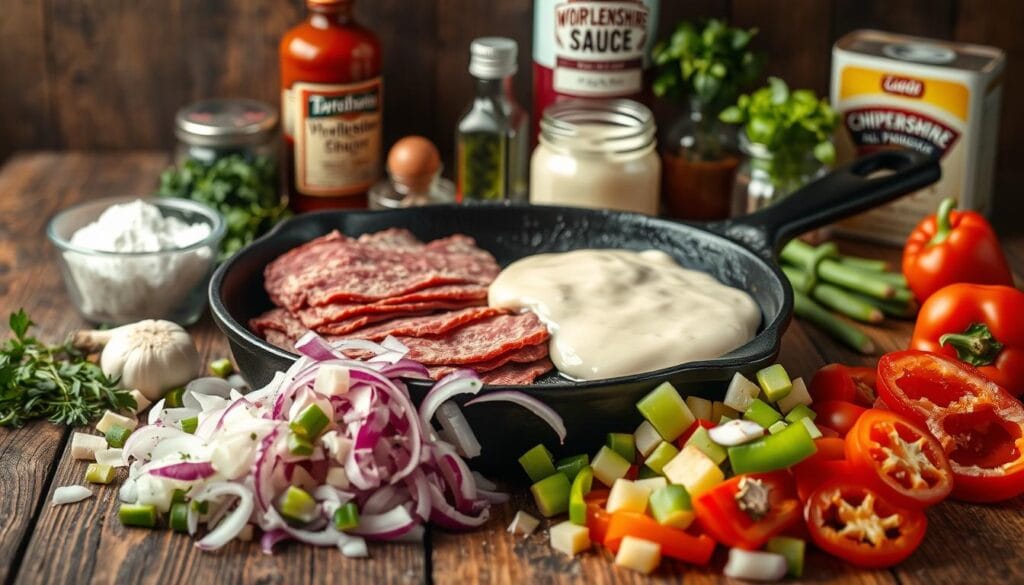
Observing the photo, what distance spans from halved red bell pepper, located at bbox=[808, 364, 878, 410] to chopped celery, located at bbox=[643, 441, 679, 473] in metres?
0.41

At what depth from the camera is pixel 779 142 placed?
120 inches

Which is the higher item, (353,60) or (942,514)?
(353,60)

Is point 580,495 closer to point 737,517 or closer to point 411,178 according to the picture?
point 737,517

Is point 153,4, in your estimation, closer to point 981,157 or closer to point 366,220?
point 366,220

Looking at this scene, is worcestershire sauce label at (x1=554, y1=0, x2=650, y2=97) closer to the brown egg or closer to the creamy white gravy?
the brown egg

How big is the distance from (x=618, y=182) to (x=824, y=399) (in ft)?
2.74

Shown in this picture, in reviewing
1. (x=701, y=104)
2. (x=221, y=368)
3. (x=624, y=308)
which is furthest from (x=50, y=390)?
(x=701, y=104)

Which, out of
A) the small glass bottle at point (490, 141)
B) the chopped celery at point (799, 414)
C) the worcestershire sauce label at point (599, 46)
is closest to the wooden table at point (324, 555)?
the chopped celery at point (799, 414)

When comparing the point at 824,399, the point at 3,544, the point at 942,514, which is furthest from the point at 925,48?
the point at 3,544

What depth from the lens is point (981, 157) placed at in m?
3.14

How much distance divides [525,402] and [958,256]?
4.12 feet

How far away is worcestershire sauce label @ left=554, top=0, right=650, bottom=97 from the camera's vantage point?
10.2 feet

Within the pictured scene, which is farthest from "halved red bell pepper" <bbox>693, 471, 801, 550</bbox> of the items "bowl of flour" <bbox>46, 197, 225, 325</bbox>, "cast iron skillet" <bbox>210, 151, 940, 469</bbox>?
"bowl of flour" <bbox>46, 197, 225, 325</bbox>

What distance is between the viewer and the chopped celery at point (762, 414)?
205 centimetres
